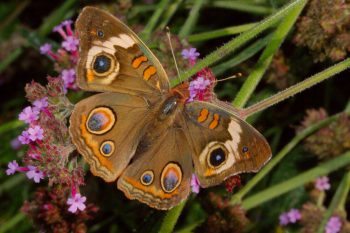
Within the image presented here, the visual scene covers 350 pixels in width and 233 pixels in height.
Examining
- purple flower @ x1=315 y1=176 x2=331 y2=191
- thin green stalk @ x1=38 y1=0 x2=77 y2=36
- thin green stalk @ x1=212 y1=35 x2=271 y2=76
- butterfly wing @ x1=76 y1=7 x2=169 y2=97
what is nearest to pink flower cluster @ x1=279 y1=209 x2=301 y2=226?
purple flower @ x1=315 y1=176 x2=331 y2=191

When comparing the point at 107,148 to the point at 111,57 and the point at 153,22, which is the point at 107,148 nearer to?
the point at 111,57

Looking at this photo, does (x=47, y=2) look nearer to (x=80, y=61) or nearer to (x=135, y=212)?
(x=135, y=212)

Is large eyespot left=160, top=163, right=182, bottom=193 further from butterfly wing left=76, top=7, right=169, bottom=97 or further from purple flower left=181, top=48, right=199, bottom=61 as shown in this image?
purple flower left=181, top=48, right=199, bottom=61

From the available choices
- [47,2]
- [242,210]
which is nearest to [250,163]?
[242,210]

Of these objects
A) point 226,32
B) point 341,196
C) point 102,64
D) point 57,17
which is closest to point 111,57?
point 102,64

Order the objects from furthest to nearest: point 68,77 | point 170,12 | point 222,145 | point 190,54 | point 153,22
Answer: point 170,12 → point 153,22 → point 68,77 → point 190,54 → point 222,145

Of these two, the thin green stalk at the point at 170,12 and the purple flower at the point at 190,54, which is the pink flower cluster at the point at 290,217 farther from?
the thin green stalk at the point at 170,12
